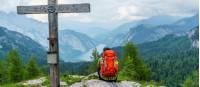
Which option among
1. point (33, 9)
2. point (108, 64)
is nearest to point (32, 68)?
point (108, 64)

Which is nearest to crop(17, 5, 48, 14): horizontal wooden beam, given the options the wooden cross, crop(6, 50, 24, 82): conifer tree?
the wooden cross

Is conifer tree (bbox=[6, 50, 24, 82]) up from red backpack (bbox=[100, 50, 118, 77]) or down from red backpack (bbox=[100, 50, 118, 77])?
down

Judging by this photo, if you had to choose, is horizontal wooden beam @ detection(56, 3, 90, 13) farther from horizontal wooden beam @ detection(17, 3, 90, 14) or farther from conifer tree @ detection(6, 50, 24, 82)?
conifer tree @ detection(6, 50, 24, 82)

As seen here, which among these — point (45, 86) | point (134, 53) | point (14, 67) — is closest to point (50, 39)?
point (45, 86)

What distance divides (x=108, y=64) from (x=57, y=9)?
7.10 m

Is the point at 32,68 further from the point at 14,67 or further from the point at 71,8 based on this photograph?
the point at 71,8

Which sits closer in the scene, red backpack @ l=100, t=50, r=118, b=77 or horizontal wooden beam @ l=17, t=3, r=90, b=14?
horizontal wooden beam @ l=17, t=3, r=90, b=14

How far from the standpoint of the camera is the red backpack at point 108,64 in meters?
22.9

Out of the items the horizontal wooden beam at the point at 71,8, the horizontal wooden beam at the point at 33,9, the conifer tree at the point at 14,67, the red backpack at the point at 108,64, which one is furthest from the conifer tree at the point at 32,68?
the horizontal wooden beam at the point at 71,8

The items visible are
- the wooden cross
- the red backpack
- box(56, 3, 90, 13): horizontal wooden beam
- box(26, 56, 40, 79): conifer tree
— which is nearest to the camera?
box(56, 3, 90, 13): horizontal wooden beam

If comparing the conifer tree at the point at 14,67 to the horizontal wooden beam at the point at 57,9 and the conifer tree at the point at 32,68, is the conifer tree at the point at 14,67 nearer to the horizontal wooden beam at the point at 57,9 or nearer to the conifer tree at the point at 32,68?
the conifer tree at the point at 32,68

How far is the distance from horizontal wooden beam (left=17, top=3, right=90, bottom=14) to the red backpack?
675 cm

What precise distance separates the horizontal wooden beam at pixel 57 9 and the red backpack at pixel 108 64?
6746 millimetres

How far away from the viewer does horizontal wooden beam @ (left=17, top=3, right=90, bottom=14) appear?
16188 millimetres
